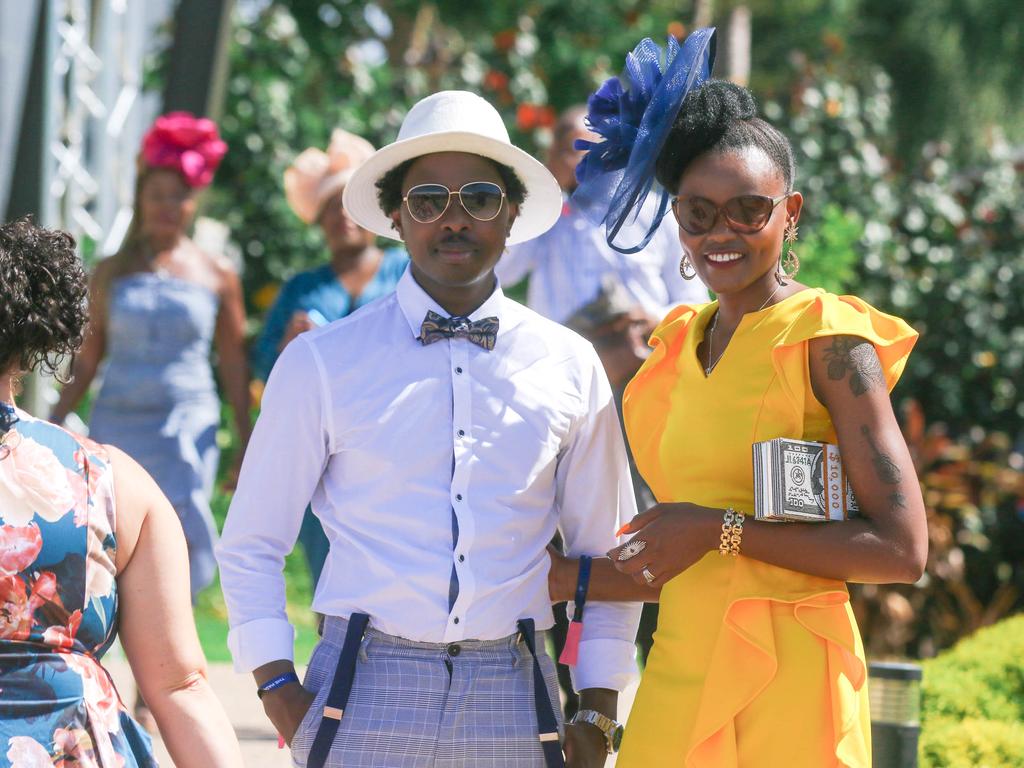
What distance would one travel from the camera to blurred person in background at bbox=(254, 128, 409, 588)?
5.90 metres

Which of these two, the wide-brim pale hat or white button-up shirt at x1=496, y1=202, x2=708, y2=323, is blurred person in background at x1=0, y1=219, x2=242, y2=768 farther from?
the wide-brim pale hat

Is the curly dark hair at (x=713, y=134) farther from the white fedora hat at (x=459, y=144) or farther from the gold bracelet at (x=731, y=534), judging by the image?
the gold bracelet at (x=731, y=534)

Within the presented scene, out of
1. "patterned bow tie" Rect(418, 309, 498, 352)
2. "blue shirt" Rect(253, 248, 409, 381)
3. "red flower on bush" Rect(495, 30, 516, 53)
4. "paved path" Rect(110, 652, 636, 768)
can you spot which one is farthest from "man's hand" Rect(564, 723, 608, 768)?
"red flower on bush" Rect(495, 30, 516, 53)

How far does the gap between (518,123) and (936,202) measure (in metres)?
3.09

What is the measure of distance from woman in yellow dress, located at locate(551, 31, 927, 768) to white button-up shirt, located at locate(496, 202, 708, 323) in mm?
2077

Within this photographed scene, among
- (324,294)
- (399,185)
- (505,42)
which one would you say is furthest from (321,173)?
(505,42)

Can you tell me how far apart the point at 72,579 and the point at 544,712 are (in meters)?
1.09

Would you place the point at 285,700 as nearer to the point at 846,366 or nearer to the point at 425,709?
the point at 425,709

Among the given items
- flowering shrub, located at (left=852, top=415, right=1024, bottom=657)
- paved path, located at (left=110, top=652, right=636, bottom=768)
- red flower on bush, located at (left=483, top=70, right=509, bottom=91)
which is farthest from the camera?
red flower on bush, located at (left=483, top=70, right=509, bottom=91)

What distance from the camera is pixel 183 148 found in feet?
21.6

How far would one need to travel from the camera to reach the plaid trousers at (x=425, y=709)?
3.09 m

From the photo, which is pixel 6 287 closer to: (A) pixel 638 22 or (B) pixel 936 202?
(B) pixel 936 202

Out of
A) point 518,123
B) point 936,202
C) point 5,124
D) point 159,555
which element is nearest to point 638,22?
point 518,123

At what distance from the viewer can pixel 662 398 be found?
10.7 ft
